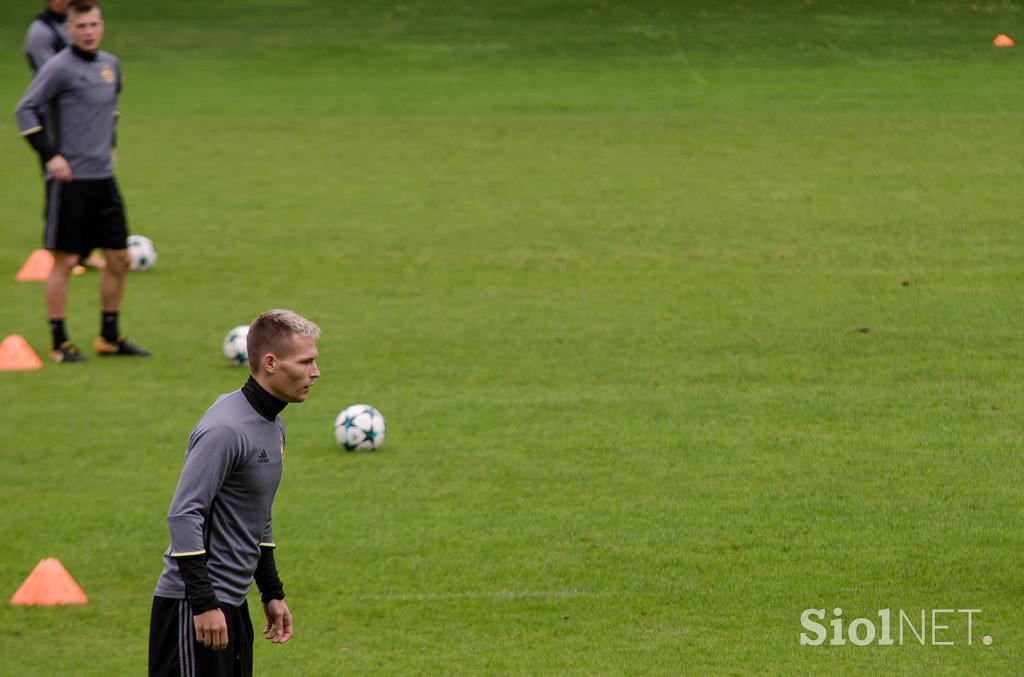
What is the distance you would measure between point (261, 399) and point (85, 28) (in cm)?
700

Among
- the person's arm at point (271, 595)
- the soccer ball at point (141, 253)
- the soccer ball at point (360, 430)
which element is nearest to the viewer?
the person's arm at point (271, 595)

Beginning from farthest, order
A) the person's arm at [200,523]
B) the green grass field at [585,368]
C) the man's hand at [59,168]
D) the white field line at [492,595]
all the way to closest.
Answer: the man's hand at [59,168], the white field line at [492,595], the green grass field at [585,368], the person's arm at [200,523]

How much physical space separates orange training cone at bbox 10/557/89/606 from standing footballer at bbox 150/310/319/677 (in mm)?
2405

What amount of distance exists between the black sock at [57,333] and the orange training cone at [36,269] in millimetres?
3201

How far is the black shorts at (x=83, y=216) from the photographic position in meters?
11.7

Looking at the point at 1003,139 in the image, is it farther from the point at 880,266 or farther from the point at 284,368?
the point at 284,368

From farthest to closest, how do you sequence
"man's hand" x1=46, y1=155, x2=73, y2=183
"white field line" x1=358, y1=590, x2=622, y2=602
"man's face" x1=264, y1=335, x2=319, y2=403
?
1. "man's hand" x1=46, y1=155, x2=73, y2=183
2. "white field line" x1=358, y1=590, x2=622, y2=602
3. "man's face" x1=264, y1=335, x2=319, y2=403

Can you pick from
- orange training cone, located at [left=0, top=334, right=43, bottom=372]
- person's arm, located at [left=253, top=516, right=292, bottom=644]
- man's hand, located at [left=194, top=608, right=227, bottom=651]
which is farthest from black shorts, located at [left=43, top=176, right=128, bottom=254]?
man's hand, located at [left=194, top=608, right=227, bottom=651]

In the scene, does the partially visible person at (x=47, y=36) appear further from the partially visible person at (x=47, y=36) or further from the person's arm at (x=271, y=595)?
the person's arm at (x=271, y=595)

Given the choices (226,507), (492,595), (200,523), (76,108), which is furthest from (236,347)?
(200,523)

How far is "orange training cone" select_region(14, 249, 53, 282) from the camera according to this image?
15.2 m

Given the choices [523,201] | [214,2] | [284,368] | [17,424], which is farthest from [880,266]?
[214,2]

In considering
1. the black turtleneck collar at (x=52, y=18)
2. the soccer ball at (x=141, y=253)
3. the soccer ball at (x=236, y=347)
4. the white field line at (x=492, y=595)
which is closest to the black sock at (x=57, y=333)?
the soccer ball at (x=236, y=347)

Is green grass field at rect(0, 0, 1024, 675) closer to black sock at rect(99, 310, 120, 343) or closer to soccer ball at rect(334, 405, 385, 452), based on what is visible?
soccer ball at rect(334, 405, 385, 452)
